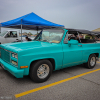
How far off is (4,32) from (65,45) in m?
7.91

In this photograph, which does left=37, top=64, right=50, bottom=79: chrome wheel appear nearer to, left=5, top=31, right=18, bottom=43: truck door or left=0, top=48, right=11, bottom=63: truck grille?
left=0, top=48, right=11, bottom=63: truck grille

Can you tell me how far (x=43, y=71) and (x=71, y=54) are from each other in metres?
1.37

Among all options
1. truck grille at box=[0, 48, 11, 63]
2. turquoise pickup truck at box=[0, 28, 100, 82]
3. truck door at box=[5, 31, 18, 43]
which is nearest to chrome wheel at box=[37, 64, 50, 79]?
turquoise pickup truck at box=[0, 28, 100, 82]

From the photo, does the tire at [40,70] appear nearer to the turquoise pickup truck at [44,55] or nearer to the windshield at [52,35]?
the turquoise pickup truck at [44,55]

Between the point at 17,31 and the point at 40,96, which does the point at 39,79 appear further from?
the point at 17,31

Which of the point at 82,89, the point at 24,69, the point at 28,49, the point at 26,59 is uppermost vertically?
the point at 28,49

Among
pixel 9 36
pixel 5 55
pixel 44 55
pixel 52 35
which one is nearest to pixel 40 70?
pixel 44 55

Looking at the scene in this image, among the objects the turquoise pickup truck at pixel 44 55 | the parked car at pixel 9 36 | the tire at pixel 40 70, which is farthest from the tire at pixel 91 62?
the parked car at pixel 9 36

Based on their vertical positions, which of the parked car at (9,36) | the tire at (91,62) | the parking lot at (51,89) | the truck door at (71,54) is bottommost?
the parking lot at (51,89)

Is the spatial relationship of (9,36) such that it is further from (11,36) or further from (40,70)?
(40,70)

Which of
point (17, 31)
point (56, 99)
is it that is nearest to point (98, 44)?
point (56, 99)

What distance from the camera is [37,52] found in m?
3.44

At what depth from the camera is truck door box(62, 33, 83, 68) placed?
4176 mm

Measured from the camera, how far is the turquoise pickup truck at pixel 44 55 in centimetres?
322
